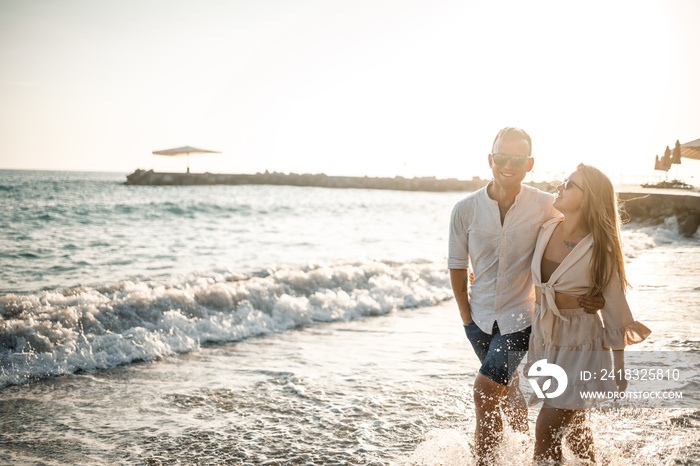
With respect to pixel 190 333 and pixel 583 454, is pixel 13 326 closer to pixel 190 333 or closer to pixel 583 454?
pixel 190 333

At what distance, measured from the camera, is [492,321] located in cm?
298

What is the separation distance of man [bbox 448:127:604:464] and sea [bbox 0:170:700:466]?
0.43 m

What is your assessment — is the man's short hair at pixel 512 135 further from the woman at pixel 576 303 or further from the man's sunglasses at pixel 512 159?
the woman at pixel 576 303

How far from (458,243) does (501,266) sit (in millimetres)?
311

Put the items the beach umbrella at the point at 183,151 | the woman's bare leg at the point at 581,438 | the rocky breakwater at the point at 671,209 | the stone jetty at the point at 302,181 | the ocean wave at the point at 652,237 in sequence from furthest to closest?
the stone jetty at the point at 302,181 < the beach umbrella at the point at 183,151 < the rocky breakwater at the point at 671,209 < the ocean wave at the point at 652,237 < the woman's bare leg at the point at 581,438

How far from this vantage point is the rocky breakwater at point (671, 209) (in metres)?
17.3

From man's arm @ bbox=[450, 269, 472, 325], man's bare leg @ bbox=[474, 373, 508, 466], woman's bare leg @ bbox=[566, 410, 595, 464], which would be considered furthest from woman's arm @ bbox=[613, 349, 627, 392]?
man's arm @ bbox=[450, 269, 472, 325]

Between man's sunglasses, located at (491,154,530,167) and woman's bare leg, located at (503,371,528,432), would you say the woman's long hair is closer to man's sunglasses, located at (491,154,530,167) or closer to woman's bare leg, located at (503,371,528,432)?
man's sunglasses, located at (491,154,530,167)

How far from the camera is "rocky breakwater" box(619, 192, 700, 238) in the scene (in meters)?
17.3

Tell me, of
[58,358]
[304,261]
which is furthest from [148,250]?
[58,358]

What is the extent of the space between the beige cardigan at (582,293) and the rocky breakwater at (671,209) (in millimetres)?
14990

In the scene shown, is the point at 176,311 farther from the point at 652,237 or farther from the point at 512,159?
the point at 652,237

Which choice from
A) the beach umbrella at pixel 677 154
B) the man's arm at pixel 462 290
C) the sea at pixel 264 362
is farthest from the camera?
the beach umbrella at pixel 677 154

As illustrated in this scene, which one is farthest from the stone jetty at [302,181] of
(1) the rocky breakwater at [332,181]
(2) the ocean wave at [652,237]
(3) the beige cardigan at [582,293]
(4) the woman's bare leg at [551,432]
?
(4) the woman's bare leg at [551,432]
